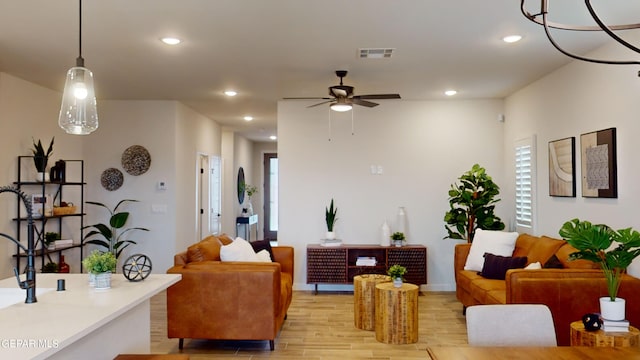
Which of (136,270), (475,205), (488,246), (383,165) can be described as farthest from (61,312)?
→ (383,165)

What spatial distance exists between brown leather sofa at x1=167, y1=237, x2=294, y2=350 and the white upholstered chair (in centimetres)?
198

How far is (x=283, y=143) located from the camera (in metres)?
6.63

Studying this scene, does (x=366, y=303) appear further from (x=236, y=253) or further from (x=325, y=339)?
(x=236, y=253)

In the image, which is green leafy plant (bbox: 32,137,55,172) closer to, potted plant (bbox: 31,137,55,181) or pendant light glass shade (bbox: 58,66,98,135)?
potted plant (bbox: 31,137,55,181)

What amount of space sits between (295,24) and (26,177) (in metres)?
3.82

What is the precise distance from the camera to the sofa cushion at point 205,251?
418 centimetres

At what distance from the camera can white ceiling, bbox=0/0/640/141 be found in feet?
10.9

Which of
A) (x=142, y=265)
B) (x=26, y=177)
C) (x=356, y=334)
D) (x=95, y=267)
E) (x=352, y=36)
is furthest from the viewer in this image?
(x=26, y=177)

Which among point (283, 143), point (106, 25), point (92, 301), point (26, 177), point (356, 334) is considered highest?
point (106, 25)

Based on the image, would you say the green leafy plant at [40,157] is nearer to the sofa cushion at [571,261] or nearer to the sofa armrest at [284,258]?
the sofa armrest at [284,258]

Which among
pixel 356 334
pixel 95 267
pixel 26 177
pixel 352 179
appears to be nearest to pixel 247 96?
pixel 352 179

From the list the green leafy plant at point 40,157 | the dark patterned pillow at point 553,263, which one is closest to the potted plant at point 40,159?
the green leafy plant at point 40,157

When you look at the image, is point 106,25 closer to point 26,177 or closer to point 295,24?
point 295,24

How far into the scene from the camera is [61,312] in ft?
6.49
